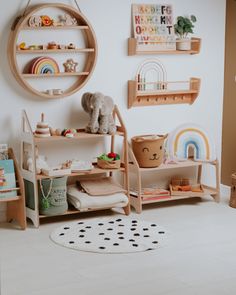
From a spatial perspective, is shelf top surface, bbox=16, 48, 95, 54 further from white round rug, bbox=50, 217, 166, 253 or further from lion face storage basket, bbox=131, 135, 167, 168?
white round rug, bbox=50, 217, 166, 253

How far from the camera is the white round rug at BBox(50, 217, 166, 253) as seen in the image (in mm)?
3919

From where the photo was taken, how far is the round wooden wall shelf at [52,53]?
437 cm

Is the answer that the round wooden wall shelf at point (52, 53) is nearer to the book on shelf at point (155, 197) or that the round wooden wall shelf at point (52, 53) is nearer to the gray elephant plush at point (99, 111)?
the gray elephant plush at point (99, 111)

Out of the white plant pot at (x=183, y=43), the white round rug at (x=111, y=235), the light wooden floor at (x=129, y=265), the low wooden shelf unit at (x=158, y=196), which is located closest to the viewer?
the light wooden floor at (x=129, y=265)

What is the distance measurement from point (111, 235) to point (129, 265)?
1.84 feet

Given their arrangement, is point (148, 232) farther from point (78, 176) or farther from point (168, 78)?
point (168, 78)

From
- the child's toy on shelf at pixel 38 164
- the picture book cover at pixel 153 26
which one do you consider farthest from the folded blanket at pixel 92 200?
the picture book cover at pixel 153 26

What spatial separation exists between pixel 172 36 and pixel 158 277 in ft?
7.38

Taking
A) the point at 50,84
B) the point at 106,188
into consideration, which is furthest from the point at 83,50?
the point at 106,188

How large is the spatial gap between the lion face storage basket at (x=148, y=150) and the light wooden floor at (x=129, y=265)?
0.52 m

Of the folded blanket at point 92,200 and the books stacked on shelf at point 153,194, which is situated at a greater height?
the folded blanket at point 92,200

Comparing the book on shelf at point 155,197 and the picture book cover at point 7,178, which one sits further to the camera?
the book on shelf at point 155,197

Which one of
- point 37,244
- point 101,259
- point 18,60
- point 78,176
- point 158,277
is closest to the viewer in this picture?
point 158,277

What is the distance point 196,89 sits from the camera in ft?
16.7
